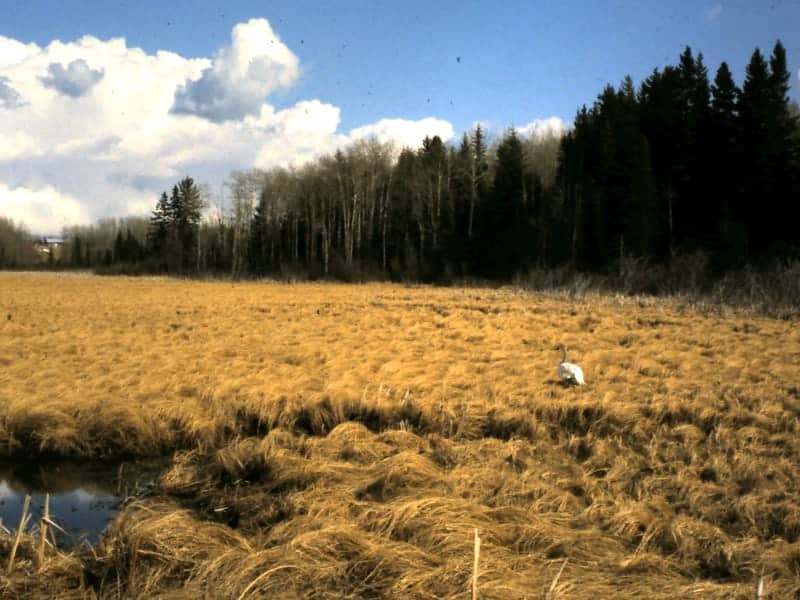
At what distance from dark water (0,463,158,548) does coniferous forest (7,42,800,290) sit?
26.0 m

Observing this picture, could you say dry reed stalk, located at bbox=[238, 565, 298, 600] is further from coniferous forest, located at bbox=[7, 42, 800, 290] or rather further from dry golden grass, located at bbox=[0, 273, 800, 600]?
coniferous forest, located at bbox=[7, 42, 800, 290]

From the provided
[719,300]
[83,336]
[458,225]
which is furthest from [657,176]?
[83,336]

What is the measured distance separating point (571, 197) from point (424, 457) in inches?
1447

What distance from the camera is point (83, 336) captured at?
13.1 meters

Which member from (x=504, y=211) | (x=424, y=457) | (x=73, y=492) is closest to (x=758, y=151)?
(x=504, y=211)

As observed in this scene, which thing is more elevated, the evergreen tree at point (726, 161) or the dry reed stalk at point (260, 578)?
the evergreen tree at point (726, 161)

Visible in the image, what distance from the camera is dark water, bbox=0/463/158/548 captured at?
531cm

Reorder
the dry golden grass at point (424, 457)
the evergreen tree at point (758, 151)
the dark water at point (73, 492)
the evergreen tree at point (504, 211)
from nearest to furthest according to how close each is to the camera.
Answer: the dry golden grass at point (424, 457) → the dark water at point (73, 492) → the evergreen tree at point (758, 151) → the evergreen tree at point (504, 211)

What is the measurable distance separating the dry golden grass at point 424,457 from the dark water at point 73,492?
0.39 meters

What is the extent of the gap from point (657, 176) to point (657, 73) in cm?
972

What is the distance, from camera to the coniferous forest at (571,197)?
3219cm

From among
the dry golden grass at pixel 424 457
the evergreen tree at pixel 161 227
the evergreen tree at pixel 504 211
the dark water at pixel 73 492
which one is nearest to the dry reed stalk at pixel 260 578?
the dry golden grass at pixel 424 457

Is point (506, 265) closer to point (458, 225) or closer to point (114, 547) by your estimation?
point (458, 225)

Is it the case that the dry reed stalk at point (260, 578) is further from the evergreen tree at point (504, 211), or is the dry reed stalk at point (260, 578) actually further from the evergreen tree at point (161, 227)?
the evergreen tree at point (161, 227)
